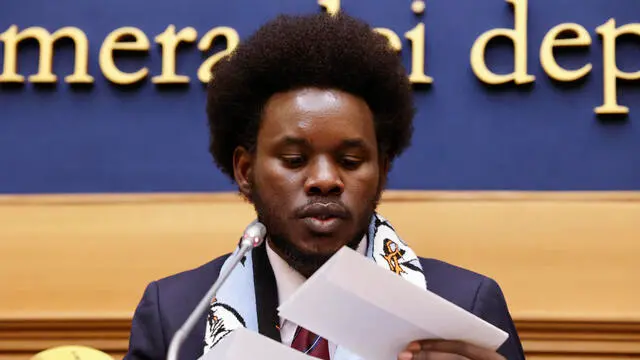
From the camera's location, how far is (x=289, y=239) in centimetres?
116

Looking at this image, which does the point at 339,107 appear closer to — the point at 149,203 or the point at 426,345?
the point at 426,345

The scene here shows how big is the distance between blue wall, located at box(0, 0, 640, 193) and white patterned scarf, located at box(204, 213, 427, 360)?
1.73 ft

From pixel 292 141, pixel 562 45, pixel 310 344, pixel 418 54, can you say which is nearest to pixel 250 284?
pixel 310 344

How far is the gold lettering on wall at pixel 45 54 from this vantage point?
194cm

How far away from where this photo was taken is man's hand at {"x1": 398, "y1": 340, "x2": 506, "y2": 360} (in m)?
0.87

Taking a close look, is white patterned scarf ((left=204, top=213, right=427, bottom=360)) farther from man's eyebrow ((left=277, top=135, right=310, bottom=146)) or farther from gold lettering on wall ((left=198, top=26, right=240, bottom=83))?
gold lettering on wall ((left=198, top=26, right=240, bottom=83))

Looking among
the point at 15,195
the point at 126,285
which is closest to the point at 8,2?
the point at 15,195

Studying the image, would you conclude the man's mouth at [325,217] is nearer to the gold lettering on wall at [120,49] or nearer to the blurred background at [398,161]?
the blurred background at [398,161]

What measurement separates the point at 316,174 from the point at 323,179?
15 millimetres

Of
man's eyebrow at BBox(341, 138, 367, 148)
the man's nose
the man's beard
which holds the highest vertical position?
man's eyebrow at BBox(341, 138, 367, 148)

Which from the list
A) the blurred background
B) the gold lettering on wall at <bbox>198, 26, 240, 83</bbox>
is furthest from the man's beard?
the gold lettering on wall at <bbox>198, 26, 240, 83</bbox>

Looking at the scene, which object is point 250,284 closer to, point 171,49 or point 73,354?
point 73,354

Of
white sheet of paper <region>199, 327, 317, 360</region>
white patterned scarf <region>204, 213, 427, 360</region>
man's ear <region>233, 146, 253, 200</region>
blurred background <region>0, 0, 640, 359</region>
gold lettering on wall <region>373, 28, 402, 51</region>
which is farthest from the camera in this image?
gold lettering on wall <region>373, 28, 402, 51</region>

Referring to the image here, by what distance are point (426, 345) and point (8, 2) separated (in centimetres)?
153
